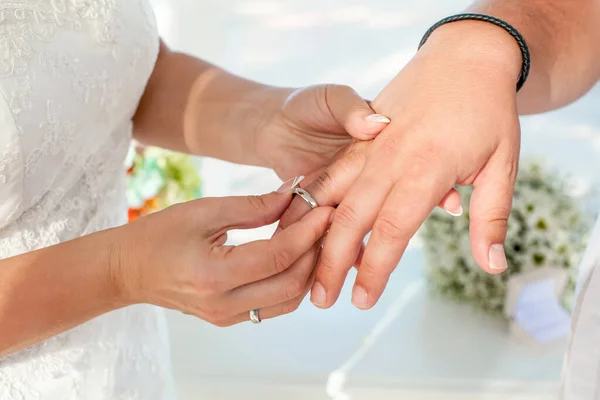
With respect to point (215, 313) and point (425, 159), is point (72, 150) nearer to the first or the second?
point (215, 313)

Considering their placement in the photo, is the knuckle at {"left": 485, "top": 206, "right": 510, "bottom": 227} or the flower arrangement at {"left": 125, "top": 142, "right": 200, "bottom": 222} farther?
the flower arrangement at {"left": 125, "top": 142, "right": 200, "bottom": 222}

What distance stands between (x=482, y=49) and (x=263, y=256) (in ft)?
1.40

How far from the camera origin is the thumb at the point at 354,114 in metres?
0.97

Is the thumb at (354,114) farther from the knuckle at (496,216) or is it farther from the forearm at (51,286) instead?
the forearm at (51,286)

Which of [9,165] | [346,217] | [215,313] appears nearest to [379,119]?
[346,217]

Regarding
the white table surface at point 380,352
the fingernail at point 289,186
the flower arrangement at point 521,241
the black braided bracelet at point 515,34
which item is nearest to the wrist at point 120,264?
the fingernail at point 289,186

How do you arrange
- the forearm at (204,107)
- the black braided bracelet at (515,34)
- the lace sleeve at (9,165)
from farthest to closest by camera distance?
the forearm at (204,107) → the black braided bracelet at (515,34) → the lace sleeve at (9,165)

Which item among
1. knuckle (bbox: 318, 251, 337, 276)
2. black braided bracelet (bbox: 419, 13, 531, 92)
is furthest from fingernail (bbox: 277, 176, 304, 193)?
black braided bracelet (bbox: 419, 13, 531, 92)

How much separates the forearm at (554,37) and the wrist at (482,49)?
0.4 inches

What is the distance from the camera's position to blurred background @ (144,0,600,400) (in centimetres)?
171

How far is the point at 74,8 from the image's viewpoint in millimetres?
918

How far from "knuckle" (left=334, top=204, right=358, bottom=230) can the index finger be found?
0.06 metres

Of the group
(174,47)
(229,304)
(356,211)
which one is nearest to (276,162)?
(356,211)

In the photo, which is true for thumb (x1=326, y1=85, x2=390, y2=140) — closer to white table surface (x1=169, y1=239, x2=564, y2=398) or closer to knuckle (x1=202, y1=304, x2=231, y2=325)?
knuckle (x1=202, y1=304, x2=231, y2=325)
